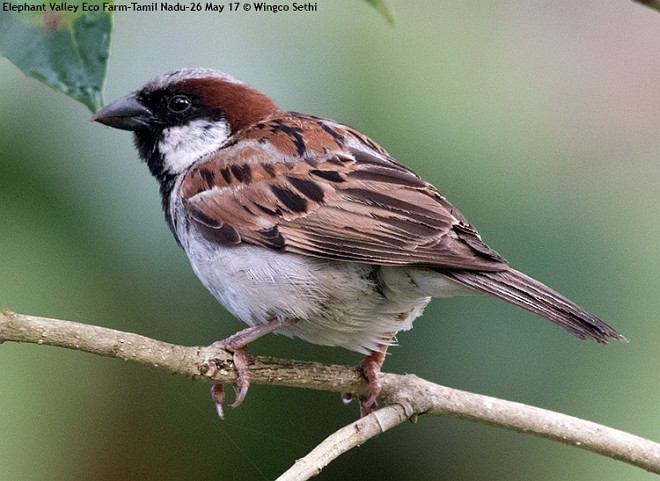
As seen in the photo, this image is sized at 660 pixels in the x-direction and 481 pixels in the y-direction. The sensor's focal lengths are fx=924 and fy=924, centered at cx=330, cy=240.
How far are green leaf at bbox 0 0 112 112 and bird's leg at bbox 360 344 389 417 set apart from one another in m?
1.65

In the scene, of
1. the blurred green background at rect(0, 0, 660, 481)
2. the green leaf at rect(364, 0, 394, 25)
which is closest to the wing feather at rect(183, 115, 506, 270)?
the blurred green background at rect(0, 0, 660, 481)

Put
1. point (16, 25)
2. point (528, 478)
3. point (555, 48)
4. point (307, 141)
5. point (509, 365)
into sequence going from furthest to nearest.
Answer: point (555, 48) → point (528, 478) → point (509, 365) → point (307, 141) → point (16, 25)

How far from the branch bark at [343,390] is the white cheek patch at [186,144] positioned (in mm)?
904

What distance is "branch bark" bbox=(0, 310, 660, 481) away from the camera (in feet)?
6.79

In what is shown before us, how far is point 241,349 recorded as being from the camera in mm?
2615

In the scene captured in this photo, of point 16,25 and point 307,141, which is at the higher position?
point 16,25

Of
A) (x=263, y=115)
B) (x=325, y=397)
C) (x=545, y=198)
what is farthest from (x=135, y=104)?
(x=545, y=198)

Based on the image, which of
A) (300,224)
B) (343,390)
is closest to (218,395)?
(343,390)

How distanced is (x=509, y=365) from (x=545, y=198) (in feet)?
2.27

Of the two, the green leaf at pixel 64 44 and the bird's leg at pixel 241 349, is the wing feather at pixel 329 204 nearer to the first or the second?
the bird's leg at pixel 241 349

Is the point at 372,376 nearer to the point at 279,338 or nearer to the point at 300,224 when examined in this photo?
the point at 300,224

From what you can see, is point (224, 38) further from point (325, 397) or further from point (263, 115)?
point (325, 397)

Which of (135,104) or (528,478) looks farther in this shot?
(528,478)

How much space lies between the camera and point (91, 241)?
125 inches
